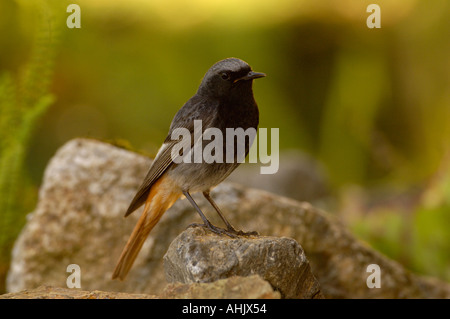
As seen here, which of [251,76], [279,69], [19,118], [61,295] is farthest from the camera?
[279,69]

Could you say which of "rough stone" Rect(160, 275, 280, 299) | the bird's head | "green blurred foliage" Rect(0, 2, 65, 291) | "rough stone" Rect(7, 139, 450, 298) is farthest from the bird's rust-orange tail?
"green blurred foliage" Rect(0, 2, 65, 291)

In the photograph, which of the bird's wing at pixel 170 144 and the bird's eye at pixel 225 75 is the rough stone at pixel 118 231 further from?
the bird's eye at pixel 225 75

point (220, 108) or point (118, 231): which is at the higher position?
point (220, 108)

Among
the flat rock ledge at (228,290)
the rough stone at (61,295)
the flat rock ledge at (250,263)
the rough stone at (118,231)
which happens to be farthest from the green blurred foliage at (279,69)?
the flat rock ledge at (228,290)

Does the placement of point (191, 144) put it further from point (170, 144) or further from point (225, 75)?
point (225, 75)

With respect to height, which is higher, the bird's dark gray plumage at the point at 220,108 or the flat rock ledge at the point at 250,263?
the bird's dark gray plumage at the point at 220,108

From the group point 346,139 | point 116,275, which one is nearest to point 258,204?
point 116,275

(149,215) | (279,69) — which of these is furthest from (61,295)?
(279,69)
